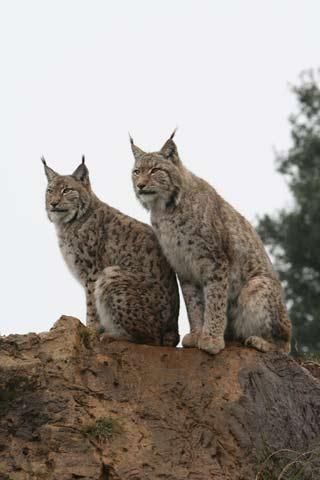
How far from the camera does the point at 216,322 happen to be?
10.4m

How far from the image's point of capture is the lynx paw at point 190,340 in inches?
407

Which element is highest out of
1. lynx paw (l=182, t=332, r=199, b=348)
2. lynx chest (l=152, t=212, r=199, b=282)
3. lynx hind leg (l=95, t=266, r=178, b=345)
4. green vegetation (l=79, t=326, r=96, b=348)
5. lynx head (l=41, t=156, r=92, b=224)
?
lynx head (l=41, t=156, r=92, b=224)

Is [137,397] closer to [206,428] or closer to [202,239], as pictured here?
[206,428]

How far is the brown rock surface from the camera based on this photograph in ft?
29.9

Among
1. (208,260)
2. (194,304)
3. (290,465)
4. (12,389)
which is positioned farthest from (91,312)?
(290,465)

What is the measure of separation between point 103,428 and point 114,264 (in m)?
2.22

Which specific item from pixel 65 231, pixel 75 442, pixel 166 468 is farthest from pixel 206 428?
pixel 65 231

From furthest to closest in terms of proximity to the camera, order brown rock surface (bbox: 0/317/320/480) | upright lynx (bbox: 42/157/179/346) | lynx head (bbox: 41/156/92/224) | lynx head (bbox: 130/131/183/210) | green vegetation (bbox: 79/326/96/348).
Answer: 1. lynx head (bbox: 41/156/92/224)
2. lynx head (bbox: 130/131/183/210)
3. upright lynx (bbox: 42/157/179/346)
4. green vegetation (bbox: 79/326/96/348)
5. brown rock surface (bbox: 0/317/320/480)

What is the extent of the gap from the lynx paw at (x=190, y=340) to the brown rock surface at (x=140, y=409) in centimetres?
19

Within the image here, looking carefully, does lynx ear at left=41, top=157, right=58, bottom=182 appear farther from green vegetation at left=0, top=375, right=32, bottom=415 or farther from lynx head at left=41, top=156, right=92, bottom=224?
green vegetation at left=0, top=375, right=32, bottom=415

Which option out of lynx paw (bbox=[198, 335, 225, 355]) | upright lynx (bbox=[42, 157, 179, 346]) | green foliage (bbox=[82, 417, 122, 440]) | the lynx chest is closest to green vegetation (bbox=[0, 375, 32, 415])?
green foliage (bbox=[82, 417, 122, 440])

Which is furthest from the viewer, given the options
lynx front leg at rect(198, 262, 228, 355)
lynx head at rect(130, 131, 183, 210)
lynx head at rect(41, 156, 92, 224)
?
lynx head at rect(41, 156, 92, 224)

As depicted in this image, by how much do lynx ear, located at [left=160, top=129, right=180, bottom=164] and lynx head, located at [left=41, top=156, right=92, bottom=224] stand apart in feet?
3.91

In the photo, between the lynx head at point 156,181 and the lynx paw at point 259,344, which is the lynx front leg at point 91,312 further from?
the lynx paw at point 259,344
